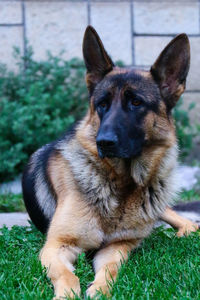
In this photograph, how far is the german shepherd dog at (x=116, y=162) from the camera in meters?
2.99

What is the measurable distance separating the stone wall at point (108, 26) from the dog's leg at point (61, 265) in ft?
13.5

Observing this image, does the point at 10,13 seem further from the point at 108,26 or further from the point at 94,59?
the point at 94,59

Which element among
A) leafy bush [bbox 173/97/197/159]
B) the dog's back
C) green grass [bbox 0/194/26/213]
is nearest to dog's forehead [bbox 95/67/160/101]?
the dog's back

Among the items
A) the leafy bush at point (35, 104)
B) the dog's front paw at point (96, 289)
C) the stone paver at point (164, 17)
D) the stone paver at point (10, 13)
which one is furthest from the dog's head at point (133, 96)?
the stone paver at point (164, 17)

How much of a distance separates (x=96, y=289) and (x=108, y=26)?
16.5 feet

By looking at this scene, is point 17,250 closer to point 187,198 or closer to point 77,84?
point 187,198

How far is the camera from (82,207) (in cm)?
309

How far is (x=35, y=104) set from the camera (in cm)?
595

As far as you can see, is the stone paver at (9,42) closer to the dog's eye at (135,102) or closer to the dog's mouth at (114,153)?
the dog's eye at (135,102)

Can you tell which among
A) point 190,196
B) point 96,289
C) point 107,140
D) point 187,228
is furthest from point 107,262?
point 190,196

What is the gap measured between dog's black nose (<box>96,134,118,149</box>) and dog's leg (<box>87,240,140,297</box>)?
2.39ft

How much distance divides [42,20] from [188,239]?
4349mm

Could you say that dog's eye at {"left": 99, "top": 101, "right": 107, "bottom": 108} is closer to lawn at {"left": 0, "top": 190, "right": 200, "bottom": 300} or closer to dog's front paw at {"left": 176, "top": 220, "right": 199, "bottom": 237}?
lawn at {"left": 0, "top": 190, "right": 200, "bottom": 300}

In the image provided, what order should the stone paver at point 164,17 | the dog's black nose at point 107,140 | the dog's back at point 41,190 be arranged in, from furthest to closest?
the stone paver at point 164,17, the dog's back at point 41,190, the dog's black nose at point 107,140
